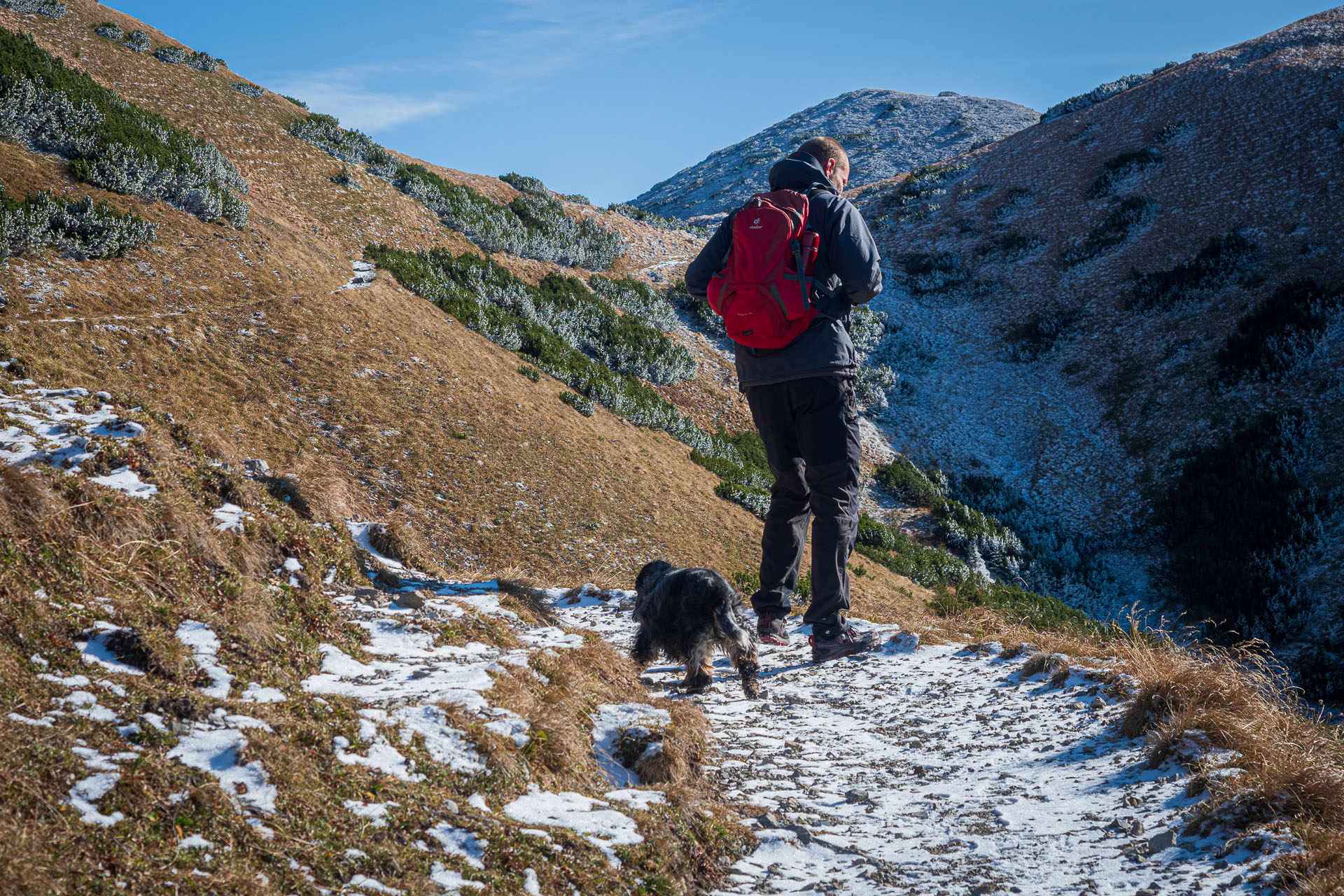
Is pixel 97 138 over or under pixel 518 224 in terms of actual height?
under

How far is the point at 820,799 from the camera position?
12.7ft

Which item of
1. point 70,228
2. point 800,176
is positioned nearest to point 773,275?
point 800,176

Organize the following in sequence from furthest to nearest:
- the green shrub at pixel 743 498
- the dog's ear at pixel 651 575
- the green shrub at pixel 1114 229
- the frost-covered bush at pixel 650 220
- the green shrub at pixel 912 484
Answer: the frost-covered bush at pixel 650 220 < the green shrub at pixel 1114 229 < the green shrub at pixel 912 484 < the green shrub at pixel 743 498 < the dog's ear at pixel 651 575

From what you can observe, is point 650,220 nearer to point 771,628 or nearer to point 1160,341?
point 1160,341

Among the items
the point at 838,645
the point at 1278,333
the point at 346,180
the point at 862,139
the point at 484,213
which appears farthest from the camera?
the point at 862,139

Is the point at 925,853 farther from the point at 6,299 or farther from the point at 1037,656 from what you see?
the point at 6,299

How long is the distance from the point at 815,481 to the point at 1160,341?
20.4m

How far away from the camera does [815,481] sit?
5578 mm

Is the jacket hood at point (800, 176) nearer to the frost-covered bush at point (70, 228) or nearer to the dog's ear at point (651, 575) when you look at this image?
the dog's ear at point (651, 575)

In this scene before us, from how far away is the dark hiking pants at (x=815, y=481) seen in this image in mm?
5461

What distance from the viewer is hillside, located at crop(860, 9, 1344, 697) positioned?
15234 mm

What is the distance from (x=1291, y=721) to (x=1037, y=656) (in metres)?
1.79

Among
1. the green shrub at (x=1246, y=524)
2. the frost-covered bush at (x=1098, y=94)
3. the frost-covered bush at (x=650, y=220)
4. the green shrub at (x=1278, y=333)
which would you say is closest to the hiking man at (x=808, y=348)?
the green shrub at (x=1246, y=524)

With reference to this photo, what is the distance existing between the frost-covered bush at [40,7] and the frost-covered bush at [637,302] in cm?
1529
